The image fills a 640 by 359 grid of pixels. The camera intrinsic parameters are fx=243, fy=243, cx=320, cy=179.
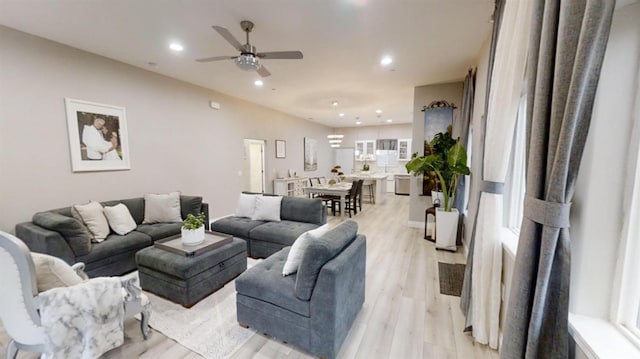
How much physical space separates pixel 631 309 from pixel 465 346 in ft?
4.19

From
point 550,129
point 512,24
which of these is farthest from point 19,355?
point 512,24

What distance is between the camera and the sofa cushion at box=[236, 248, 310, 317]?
185 cm

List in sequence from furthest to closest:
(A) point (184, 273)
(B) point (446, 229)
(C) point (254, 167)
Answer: (C) point (254, 167) → (B) point (446, 229) → (A) point (184, 273)

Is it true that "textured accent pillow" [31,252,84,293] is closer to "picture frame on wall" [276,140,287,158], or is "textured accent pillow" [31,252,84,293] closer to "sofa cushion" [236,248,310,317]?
"sofa cushion" [236,248,310,317]

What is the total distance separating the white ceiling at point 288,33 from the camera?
2.43 m

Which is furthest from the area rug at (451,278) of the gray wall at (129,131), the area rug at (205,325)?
the gray wall at (129,131)

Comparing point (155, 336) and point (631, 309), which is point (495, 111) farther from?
point (155, 336)

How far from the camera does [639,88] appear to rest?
97cm

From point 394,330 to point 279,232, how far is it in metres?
1.88

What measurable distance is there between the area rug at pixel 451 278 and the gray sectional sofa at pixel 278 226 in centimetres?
183

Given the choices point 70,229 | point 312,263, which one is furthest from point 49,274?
point 312,263

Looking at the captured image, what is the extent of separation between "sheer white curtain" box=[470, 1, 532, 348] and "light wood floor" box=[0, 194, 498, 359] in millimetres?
275

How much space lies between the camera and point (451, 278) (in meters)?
3.08

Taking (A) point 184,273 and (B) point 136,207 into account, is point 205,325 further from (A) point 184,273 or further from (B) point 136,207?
(B) point 136,207
